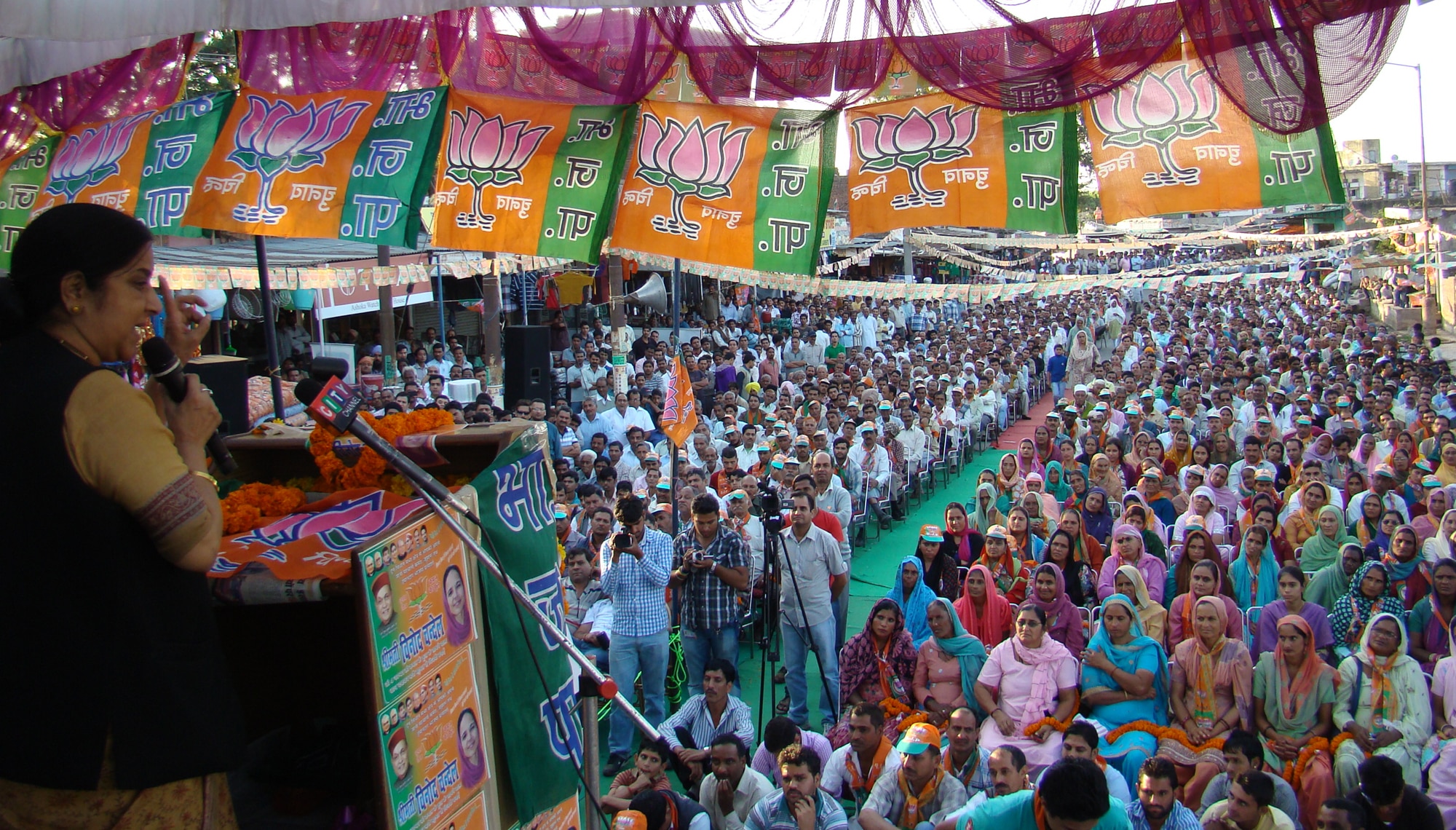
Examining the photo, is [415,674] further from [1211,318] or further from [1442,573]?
[1211,318]

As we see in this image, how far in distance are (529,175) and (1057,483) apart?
23.6 ft

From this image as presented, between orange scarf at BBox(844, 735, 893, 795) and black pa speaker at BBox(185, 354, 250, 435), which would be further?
orange scarf at BBox(844, 735, 893, 795)

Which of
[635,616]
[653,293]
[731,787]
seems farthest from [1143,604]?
[653,293]

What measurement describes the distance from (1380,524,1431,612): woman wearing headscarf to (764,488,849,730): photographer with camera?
141 inches

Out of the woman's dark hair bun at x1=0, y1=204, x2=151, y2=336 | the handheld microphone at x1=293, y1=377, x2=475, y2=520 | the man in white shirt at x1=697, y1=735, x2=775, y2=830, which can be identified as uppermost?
the woman's dark hair bun at x1=0, y1=204, x2=151, y2=336

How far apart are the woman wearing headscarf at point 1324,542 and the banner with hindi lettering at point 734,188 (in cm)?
538

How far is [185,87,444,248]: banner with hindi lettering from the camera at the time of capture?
4406mm

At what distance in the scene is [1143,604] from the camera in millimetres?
6625

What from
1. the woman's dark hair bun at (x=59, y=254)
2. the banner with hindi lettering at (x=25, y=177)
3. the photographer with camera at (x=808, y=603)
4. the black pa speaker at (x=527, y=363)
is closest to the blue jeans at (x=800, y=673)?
the photographer with camera at (x=808, y=603)

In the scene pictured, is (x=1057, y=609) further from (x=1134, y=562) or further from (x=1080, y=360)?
(x=1080, y=360)

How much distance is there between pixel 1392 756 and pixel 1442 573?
1371 mm

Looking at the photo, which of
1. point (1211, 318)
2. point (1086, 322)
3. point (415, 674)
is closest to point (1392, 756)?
point (415, 674)

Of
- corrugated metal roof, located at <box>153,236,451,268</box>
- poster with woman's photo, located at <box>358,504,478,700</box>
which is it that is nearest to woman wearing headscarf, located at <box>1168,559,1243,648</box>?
poster with woman's photo, located at <box>358,504,478,700</box>

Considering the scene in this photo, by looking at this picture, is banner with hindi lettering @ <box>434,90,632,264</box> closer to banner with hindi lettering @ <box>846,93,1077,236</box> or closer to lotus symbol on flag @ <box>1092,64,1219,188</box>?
banner with hindi lettering @ <box>846,93,1077,236</box>
